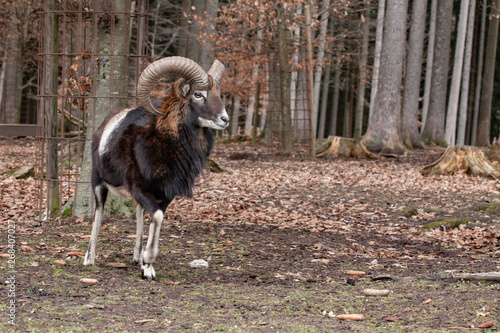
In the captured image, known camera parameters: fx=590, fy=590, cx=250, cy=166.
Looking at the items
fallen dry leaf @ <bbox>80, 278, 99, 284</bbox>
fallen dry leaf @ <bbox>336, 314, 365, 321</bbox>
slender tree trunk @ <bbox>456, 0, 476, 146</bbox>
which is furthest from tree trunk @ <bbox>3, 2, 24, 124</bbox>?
fallen dry leaf @ <bbox>336, 314, 365, 321</bbox>

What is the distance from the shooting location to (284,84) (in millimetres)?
19250

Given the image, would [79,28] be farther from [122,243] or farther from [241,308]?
[241,308]

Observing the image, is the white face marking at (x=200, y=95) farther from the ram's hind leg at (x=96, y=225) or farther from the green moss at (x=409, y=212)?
the green moss at (x=409, y=212)

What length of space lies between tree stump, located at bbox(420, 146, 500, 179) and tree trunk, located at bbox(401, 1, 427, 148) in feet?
29.7

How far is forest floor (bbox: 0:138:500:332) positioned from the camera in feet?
15.8

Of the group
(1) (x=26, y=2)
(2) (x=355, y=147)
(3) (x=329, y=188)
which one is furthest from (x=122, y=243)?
(1) (x=26, y=2)

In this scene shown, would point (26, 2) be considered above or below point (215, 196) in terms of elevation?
above

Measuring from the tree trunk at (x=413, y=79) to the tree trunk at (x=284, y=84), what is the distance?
7066 mm

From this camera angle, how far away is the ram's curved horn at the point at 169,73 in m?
6.45

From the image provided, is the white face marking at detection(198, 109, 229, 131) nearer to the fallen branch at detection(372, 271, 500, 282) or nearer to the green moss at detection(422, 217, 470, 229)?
the fallen branch at detection(372, 271, 500, 282)

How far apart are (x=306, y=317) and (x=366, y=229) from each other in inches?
186

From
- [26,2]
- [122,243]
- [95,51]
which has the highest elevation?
[26,2]

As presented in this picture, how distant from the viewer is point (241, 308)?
5.17 m

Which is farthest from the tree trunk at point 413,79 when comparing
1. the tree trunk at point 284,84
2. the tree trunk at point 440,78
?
the tree trunk at point 284,84
